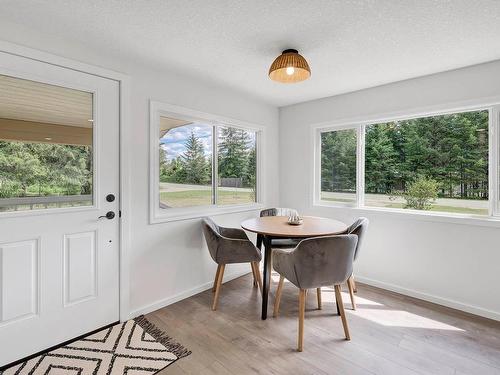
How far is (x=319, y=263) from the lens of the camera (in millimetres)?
2021

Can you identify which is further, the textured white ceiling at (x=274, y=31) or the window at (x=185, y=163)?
the window at (x=185, y=163)

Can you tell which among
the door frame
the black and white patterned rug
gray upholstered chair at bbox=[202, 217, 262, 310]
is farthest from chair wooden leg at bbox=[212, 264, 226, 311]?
the door frame

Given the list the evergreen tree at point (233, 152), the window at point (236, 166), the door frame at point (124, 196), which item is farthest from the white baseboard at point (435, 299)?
the door frame at point (124, 196)

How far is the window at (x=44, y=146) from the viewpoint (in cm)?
187

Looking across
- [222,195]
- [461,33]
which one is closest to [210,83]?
[222,195]

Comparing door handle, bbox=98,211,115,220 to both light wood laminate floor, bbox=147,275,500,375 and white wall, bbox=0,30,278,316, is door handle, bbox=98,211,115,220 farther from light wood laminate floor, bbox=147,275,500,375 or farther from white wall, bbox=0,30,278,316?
light wood laminate floor, bbox=147,275,500,375

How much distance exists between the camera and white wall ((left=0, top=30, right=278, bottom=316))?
2.33 metres

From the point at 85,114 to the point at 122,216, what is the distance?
90 centimetres

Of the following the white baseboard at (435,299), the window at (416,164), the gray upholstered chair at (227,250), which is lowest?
the white baseboard at (435,299)

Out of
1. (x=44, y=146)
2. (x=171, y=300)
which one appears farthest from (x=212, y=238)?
(x=44, y=146)

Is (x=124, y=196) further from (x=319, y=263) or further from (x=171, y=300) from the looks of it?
(x=319, y=263)

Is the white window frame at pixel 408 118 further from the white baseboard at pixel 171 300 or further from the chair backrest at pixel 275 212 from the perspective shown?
the white baseboard at pixel 171 300

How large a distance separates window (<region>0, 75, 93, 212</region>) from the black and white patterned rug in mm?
1076

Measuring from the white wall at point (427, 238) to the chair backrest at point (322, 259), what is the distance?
1.31 metres
